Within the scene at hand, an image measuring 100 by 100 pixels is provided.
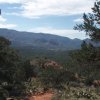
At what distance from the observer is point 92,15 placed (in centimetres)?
2794

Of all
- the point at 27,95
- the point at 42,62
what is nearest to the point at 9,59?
the point at 27,95

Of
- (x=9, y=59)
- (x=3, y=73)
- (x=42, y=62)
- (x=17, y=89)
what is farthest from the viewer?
(x=42, y=62)

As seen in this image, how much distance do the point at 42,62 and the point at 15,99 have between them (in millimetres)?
22426

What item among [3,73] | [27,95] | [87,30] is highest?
[87,30]

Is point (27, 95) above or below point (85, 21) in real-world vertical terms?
below

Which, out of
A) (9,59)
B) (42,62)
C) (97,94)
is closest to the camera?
(9,59)

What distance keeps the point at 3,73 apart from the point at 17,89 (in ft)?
20.8

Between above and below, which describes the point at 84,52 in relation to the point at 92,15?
below

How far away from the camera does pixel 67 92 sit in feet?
89.8

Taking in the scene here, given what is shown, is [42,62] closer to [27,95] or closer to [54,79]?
[54,79]

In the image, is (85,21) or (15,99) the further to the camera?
(85,21)

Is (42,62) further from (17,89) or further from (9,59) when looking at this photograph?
(9,59)

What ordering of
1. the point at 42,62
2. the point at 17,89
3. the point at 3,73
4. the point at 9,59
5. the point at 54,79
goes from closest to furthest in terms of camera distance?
the point at 3,73 < the point at 9,59 < the point at 17,89 < the point at 54,79 < the point at 42,62

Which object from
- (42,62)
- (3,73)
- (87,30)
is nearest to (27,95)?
(3,73)
